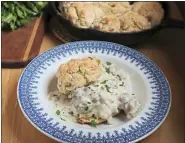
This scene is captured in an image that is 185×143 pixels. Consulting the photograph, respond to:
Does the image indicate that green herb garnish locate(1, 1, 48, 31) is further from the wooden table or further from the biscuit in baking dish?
the biscuit in baking dish

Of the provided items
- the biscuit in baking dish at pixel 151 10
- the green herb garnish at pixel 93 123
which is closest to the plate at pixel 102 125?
the green herb garnish at pixel 93 123

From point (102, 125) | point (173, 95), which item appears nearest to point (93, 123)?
point (102, 125)

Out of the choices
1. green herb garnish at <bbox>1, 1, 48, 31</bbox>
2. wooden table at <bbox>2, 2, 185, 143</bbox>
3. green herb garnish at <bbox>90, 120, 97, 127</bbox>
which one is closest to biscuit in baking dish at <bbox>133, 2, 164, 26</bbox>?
wooden table at <bbox>2, 2, 185, 143</bbox>

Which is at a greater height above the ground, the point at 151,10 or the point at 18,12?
the point at 151,10

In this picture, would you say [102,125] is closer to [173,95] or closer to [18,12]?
[173,95]

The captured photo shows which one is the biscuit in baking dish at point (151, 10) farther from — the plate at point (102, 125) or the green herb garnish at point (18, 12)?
the green herb garnish at point (18, 12)

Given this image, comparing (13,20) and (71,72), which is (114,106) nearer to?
(71,72)
